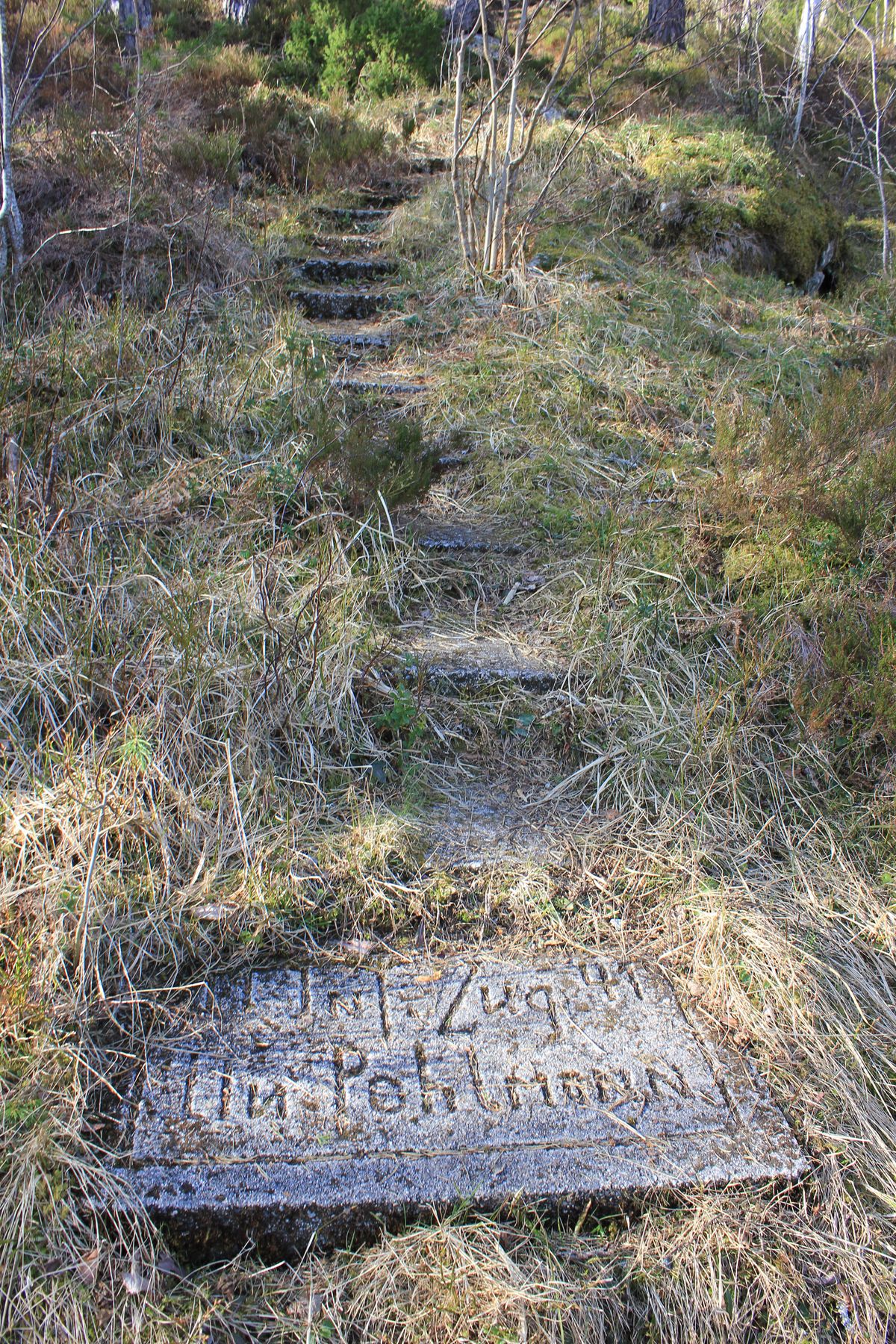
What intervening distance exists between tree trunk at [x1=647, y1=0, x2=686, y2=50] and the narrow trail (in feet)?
26.7

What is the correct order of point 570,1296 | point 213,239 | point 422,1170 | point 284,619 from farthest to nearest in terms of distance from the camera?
1. point 213,239
2. point 284,619
3. point 422,1170
4. point 570,1296

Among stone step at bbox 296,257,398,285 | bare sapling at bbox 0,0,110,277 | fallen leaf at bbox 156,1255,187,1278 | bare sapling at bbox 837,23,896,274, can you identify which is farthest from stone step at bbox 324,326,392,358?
bare sapling at bbox 837,23,896,274

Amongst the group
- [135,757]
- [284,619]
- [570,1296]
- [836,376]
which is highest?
[836,376]

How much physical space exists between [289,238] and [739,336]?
127 inches

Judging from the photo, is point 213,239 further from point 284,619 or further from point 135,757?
point 135,757

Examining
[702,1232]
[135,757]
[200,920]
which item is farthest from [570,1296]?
[135,757]

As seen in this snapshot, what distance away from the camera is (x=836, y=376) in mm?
5105

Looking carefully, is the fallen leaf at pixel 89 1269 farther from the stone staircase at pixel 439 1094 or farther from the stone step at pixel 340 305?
the stone step at pixel 340 305

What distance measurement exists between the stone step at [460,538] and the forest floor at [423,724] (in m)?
0.10

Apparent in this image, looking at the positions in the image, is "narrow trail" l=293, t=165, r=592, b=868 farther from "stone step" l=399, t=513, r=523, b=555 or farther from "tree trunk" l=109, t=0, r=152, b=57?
"tree trunk" l=109, t=0, r=152, b=57

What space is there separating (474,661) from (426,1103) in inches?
65.1

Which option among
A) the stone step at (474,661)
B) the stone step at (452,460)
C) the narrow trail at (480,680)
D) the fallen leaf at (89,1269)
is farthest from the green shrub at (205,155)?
the fallen leaf at (89,1269)

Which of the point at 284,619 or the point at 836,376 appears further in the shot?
the point at 836,376

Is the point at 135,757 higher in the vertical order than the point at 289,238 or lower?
lower
